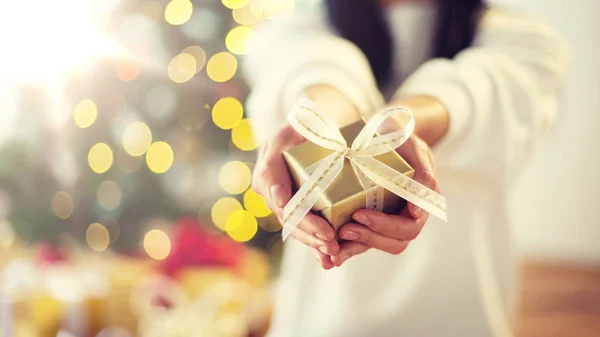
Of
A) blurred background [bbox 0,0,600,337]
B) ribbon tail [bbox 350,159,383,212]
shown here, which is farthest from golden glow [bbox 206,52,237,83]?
ribbon tail [bbox 350,159,383,212]

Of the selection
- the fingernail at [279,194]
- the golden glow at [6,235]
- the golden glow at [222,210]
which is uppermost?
the fingernail at [279,194]

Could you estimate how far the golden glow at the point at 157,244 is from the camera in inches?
29.2

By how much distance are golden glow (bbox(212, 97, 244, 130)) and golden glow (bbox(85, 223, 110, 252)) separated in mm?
249

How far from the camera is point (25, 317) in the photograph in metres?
0.70

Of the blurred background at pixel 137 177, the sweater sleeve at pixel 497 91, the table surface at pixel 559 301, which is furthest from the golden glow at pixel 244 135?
the table surface at pixel 559 301

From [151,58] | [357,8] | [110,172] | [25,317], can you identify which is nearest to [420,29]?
[357,8]

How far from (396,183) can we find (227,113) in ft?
1.11

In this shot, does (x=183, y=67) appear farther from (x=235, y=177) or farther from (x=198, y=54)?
(x=235, y=177)

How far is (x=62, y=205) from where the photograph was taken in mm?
787

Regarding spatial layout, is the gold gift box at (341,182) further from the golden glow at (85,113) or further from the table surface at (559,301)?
the golden glow at (85,113)

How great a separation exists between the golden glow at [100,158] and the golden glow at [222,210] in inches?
6.5

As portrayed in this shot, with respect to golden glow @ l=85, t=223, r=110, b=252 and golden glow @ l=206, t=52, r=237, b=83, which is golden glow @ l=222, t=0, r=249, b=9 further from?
golden glow @ l=85, t=223, r=110, b=252

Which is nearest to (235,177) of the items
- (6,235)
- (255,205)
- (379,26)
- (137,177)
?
(255,205)

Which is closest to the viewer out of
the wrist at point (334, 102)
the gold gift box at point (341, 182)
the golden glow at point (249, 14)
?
the gold gift box at point (341, 182)
